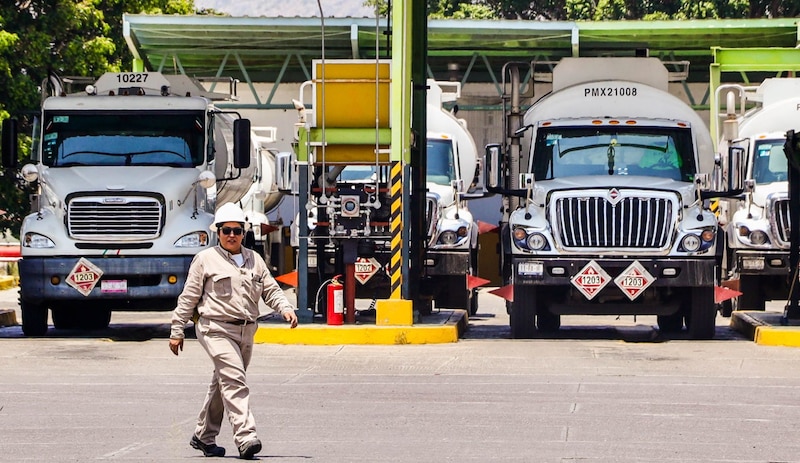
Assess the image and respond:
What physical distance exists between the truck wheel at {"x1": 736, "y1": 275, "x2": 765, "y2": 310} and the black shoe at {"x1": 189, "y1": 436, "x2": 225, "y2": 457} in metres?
15.1

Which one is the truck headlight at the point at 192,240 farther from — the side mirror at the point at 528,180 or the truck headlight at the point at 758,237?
the truck headlight at the point at 758,237

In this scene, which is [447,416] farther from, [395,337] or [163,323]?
[163,323]

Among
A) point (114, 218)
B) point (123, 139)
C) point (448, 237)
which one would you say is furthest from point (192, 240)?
point (448, 237)

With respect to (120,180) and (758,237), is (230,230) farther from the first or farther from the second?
(758,237)

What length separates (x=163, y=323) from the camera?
25547mm

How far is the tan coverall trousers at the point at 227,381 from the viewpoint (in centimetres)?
1087

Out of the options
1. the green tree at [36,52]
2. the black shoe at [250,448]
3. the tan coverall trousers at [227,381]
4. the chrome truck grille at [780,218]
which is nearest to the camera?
the black shoe at [250,448]

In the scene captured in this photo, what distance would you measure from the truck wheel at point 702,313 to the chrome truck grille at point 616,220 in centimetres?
81

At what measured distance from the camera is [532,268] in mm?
20453

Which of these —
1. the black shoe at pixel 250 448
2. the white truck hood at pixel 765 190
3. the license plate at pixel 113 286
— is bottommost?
the black shoe at pixel 250 448

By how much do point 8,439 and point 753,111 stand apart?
17.4 metres

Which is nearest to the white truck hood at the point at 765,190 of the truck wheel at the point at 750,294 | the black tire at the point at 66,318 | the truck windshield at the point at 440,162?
the truck wheel at the point at 750,294

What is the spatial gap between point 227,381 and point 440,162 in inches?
583

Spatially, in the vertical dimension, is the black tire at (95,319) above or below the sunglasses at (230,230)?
below
